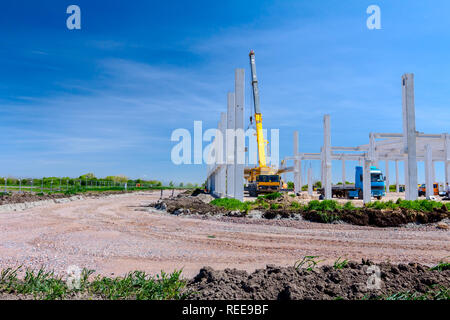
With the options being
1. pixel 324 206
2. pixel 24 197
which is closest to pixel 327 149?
pixel 324 206

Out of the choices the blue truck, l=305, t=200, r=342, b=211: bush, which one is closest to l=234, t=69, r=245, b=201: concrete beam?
l=305, t=200, r=342, b=211: bush

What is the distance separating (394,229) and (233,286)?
7.89m

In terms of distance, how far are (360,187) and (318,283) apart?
25.4 metres

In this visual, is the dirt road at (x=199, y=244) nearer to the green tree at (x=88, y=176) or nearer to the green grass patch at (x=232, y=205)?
the green grass patch at (x=232, y=205)

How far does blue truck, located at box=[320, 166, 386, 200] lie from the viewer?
24.9 metres

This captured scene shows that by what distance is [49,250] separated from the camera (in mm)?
6441

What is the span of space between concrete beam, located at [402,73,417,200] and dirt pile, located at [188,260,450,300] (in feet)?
45.1

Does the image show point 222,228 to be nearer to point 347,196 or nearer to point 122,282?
point 122,282

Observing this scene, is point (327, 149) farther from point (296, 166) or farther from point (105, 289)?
point (105, 289)

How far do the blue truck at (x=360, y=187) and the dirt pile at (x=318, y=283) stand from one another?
2244cm

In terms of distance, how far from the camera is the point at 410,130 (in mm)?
16625

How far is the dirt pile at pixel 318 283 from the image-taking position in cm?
334
